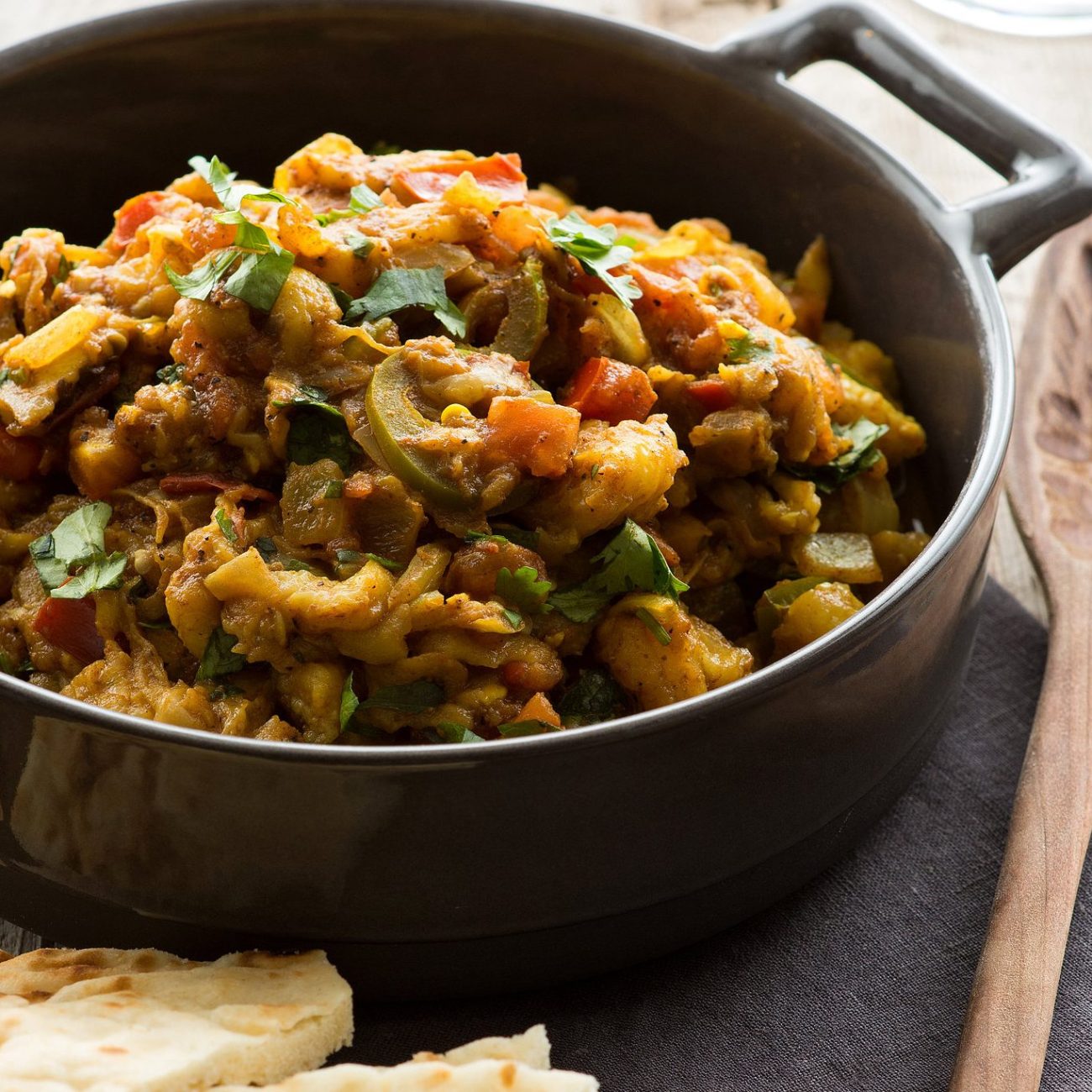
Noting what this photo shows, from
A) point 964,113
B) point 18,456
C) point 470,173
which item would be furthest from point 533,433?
point 964,113

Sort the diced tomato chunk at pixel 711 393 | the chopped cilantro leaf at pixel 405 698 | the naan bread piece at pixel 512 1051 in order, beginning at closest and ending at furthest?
the naan bread piece at pixel 512 1051
the chopped cilantro leaf at pixel 405 698
the diced tomato chunk at pixel 711 393

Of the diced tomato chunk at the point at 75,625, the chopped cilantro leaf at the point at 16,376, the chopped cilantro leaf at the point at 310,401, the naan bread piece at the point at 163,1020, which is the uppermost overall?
the chopped cilantro leaf at the point at 310,401

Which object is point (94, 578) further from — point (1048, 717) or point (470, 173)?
point (1048, 717)

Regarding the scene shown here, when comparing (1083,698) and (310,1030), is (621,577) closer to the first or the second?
(310,1030)

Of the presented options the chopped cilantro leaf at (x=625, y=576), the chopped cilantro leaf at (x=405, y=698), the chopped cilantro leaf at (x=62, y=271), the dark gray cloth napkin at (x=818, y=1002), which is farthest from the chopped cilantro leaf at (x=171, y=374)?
the dark gray cloth napkin at (x=818, y=1002)

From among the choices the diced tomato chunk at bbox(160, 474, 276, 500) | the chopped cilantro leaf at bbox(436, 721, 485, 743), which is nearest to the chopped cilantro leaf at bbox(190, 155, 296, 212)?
the diced tomato chunk at bbox(160, 474, 276, 500)

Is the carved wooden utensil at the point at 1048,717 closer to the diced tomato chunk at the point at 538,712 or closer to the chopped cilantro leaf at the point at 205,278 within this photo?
the diced tomato chunk at the point at 538,712
